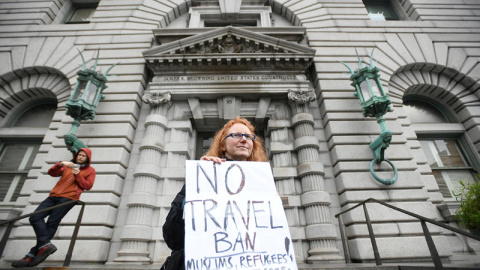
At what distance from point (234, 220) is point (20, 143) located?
1012 cm

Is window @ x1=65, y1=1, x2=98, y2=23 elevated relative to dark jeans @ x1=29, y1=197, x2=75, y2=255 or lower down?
elevated

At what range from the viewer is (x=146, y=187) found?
614 cm

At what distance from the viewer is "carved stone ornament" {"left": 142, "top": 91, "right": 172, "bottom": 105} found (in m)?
7.45

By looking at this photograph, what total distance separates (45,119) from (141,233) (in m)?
6.61

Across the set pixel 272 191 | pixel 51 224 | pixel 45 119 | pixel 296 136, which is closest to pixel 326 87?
pixel 296 136

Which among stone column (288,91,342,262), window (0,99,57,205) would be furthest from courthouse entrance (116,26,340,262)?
window (0,99,57,205)

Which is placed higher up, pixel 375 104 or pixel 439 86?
pixel 439 86

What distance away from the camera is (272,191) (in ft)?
6.90

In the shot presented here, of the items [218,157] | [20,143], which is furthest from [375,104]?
[20,143]

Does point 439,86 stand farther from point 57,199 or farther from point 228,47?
point 57,199

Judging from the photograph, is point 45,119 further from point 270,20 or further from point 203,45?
point 270,20

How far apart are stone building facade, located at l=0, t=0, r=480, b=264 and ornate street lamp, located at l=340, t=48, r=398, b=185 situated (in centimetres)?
33

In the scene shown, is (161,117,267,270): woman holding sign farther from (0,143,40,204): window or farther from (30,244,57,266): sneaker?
(0,143,40,204): window

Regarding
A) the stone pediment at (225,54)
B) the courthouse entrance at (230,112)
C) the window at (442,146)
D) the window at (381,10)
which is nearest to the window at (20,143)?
the courthouse entrance at (230,112)
